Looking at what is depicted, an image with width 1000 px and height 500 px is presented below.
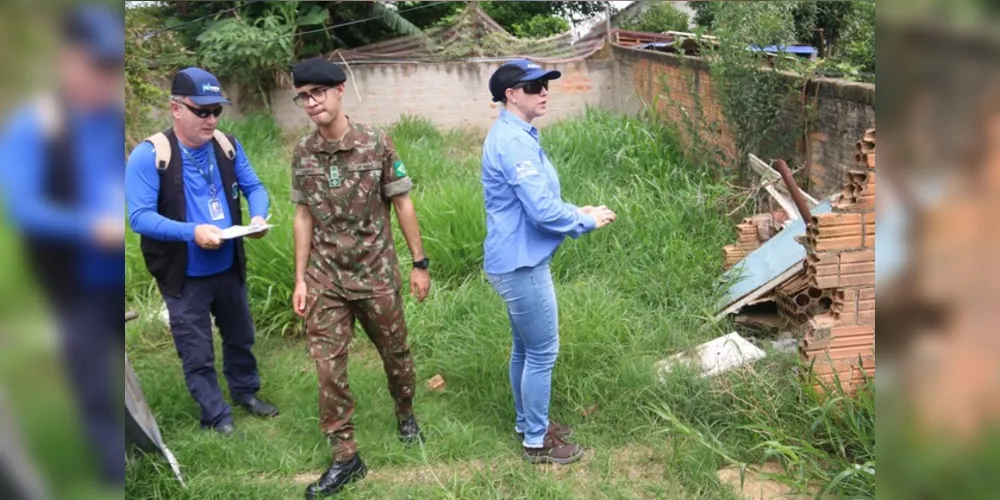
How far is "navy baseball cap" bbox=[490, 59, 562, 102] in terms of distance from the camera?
8.79 feet

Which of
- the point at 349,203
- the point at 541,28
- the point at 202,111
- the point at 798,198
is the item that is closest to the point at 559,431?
the point at 349,203

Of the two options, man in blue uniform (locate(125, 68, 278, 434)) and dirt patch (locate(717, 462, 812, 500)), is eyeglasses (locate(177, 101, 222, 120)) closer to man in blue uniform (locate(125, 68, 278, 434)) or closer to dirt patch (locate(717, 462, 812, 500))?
man in blue uniform (locate(125, 68, 278, 434))

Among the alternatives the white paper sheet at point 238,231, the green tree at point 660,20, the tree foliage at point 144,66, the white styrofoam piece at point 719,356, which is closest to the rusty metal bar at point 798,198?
the white styrofoam piece at point 719,356

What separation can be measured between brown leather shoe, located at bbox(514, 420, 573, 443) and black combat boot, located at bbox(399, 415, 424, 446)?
1.47 feet

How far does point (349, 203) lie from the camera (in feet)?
9.00

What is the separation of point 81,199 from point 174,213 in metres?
2.63

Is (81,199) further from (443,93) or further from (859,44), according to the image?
(443,93)

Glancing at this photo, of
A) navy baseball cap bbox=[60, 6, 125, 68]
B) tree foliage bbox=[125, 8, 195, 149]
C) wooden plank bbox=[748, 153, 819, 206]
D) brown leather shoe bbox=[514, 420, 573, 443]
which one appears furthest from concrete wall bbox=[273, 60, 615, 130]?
navy baseball cap bbox=[60, 6, 125, 68]

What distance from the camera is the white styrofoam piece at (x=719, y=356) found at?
3.39 m

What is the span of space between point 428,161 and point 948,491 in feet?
22.8

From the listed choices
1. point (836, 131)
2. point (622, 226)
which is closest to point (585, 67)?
point (622, 226)

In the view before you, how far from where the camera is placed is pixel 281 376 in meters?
3.90

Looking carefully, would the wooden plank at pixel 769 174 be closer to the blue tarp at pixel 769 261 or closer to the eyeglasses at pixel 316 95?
the blue tarp at pixel 769 261

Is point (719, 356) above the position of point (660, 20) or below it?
below
